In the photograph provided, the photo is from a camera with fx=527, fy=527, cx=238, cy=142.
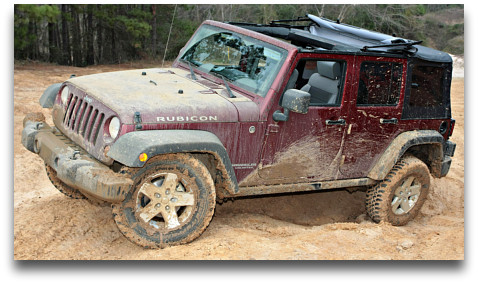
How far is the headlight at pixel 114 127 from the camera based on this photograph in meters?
4.30

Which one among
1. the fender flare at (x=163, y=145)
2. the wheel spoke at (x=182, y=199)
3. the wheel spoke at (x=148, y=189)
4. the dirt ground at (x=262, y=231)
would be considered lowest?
the dirt ground at (x=262, y=231)

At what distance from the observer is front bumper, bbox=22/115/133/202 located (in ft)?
13.4

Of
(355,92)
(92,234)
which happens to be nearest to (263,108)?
(355,92)

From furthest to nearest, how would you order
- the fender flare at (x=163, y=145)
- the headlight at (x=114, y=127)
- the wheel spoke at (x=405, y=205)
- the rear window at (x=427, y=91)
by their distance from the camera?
the wheel spoke at (x=405, y=205)
the rear window at (x=427, y=91)
the headlight at (x=114, y=127)
the fender flare at (x=163, y=145)

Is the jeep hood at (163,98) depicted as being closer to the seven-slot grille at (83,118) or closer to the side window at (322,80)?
the seven-slot grille at (83,118)

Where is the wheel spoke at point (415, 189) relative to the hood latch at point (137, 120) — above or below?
below

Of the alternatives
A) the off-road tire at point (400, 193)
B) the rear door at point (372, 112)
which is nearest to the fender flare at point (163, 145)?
the rear door at point (372, 112)

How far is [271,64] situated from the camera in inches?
196

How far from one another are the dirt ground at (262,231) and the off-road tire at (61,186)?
74 mm

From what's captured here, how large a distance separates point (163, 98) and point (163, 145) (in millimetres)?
658

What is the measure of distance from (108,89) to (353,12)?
10.1m

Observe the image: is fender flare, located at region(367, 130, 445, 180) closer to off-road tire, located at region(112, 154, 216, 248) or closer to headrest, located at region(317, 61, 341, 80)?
headrest, located at region(317, 61, 341, 80)

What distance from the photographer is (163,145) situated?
13.4ft

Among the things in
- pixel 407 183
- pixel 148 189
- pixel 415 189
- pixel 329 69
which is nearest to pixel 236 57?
pixel 329 69
